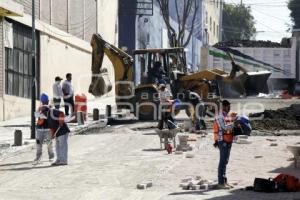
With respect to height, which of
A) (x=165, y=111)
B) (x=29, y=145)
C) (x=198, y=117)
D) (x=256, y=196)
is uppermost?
(x=165, y=111)

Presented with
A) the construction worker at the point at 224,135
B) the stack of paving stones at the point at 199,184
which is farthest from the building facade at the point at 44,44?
the construction worker at the point at 224,135

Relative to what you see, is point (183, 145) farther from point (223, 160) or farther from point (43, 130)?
point (223, 160)

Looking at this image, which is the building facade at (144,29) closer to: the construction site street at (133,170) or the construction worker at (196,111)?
the construction worker at (196,111)

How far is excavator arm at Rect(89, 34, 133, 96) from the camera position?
29.9 m

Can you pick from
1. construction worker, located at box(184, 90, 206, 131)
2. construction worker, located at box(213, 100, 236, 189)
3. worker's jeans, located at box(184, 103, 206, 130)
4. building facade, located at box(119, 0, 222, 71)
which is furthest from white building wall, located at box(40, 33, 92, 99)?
construction worker, located at box(213, 100, 236, 189)

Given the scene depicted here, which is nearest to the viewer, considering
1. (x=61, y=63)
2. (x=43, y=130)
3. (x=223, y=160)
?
(x=223, y=160)

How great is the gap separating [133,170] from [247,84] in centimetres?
1712

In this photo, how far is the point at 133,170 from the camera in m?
15.7

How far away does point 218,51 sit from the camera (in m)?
50.9

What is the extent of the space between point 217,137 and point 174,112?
14262mm

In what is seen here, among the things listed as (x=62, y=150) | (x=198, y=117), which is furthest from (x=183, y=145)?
(x=198, y=117)

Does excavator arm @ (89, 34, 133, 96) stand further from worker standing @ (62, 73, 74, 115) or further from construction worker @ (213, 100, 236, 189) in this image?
construction worker @ (213, 100, 236, 189)

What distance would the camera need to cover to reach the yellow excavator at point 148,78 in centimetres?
2930

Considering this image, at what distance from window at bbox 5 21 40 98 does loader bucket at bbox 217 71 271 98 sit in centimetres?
840
